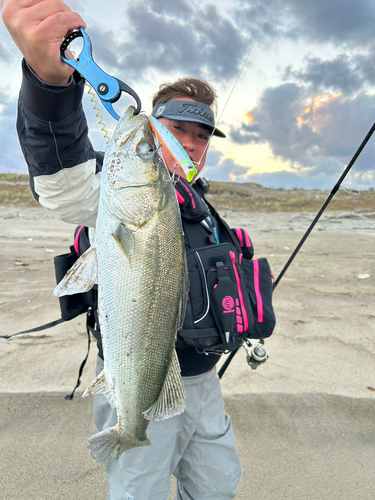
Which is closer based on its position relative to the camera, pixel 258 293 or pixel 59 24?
pixel 59 24

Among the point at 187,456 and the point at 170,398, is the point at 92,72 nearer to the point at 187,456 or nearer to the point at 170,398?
the point at 170,398

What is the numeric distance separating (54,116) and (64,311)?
3.93 ft

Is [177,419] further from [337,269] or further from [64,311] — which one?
[337,269]

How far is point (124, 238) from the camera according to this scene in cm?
150

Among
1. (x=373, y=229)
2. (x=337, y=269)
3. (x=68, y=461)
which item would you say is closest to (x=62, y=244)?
(x=337, y=269)

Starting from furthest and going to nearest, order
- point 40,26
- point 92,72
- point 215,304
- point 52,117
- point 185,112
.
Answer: point 185,112 < point 215,304 < point 52,117 < point 92,72 < point 40,26

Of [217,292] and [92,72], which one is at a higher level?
[92,72]

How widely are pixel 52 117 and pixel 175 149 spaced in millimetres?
568

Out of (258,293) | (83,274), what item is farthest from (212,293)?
(83,274)

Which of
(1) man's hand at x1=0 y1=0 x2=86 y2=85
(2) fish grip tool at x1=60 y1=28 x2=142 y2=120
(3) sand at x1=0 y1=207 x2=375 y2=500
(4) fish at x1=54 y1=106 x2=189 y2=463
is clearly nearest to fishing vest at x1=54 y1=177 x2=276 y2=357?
(4) fish at x1=54 y1=106 x2=189 y2=463

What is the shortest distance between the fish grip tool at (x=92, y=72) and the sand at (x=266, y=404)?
2675 mm

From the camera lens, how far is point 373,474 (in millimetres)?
2809

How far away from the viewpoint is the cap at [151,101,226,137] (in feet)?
8.74

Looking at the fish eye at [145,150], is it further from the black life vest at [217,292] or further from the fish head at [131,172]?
the black life vest at [217,292]
